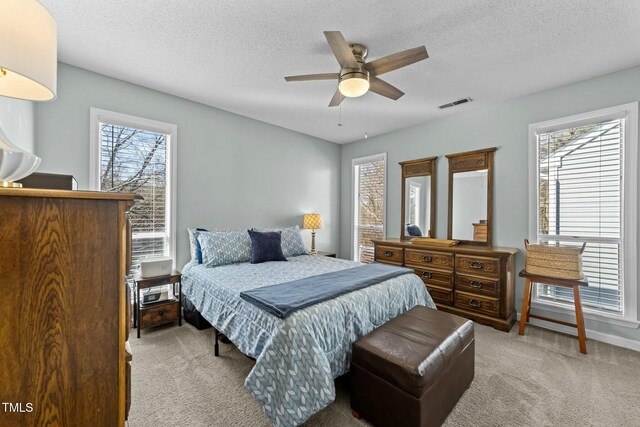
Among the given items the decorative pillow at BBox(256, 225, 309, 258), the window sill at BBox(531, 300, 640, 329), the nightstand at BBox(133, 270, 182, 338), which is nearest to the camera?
the window sill at BBox(531, 300, 640, 329)

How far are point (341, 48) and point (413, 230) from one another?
Result: 3.14 meters

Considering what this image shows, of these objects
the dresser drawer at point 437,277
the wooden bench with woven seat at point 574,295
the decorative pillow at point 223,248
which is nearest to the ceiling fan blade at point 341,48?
the decorative pillow at point 223,248

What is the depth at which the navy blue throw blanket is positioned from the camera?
1.75m

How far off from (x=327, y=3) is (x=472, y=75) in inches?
71.5

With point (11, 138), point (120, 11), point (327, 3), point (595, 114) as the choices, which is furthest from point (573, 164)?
point (11, 138)

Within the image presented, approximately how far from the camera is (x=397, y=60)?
6.43ft

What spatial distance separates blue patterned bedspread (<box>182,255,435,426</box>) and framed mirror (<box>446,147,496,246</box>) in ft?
5.05

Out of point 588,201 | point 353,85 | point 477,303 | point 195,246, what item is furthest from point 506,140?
point 195,246

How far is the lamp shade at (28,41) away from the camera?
0.76m

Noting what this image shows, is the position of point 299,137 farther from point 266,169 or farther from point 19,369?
point 19,369

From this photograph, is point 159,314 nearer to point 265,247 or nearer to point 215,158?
point 265,247

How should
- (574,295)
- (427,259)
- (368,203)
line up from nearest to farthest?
(574,295) → (427,259) → (368,203)

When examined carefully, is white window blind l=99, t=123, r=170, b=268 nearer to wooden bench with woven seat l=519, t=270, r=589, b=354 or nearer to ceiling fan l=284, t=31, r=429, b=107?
ceiling fan l=284, t=31, r=429, b=107

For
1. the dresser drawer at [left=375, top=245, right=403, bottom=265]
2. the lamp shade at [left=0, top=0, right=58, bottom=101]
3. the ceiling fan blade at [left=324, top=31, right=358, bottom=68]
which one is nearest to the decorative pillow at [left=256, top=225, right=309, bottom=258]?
the dresser drawer at [left=375, top=245, right=403, bottom=265]
